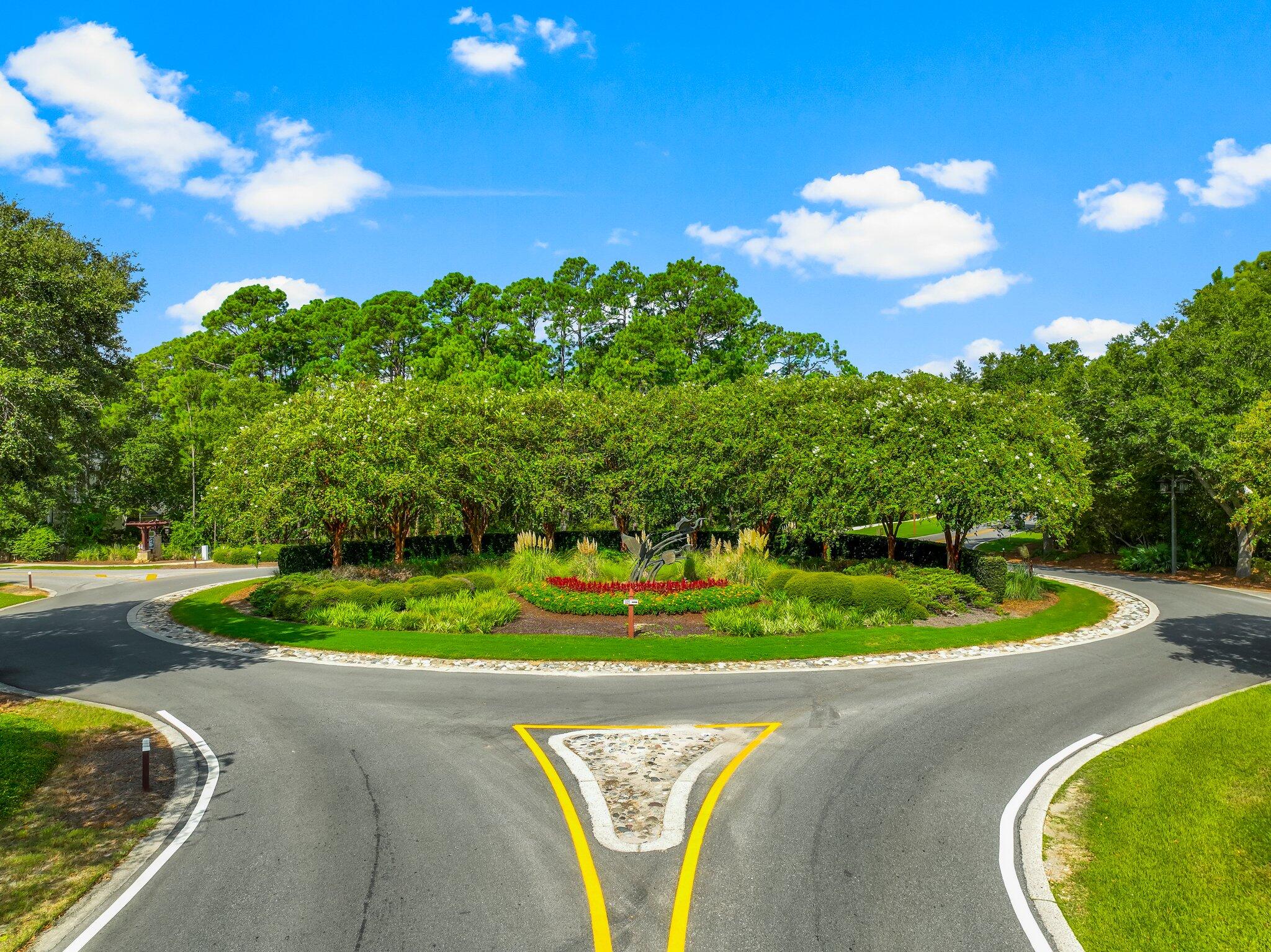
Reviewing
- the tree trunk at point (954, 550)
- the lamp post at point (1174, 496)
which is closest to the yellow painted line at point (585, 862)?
the tree trunk at point (954, 550)

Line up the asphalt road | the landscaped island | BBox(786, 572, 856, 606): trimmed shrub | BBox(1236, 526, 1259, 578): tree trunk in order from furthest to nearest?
BBox(1236, 526, 1259, 578): tree trunk
BBox(786, 572, 856, 606): trimmed shrub
the landscaped island
the asphalt road

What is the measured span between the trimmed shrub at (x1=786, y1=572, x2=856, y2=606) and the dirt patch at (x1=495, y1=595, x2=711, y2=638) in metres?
3.00

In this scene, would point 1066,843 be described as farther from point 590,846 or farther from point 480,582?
point 480,582

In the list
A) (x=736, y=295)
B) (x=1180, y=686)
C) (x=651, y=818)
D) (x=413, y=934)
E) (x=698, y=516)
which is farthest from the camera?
(x=736, y=295)

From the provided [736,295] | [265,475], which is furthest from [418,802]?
[736,295]

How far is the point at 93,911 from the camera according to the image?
689 cm

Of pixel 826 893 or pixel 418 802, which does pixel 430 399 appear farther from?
pixel 826 893

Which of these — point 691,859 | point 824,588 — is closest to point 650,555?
point 824,588

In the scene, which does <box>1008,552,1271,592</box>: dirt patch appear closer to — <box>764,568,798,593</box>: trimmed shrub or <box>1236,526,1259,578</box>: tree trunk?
<box>1236,526,1259,578</box>: tree trunk

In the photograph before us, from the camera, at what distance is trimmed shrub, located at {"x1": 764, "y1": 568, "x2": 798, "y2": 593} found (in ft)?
76.1

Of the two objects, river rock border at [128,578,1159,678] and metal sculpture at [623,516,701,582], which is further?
metal sculpture at [623,516,701,582]

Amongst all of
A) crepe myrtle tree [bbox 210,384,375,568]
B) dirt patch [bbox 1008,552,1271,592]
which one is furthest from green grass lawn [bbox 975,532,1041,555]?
crepe myrtle tree [bbox 210,384,375,568]

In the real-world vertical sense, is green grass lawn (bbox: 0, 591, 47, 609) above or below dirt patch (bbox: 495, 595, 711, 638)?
above

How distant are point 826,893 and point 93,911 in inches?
271
